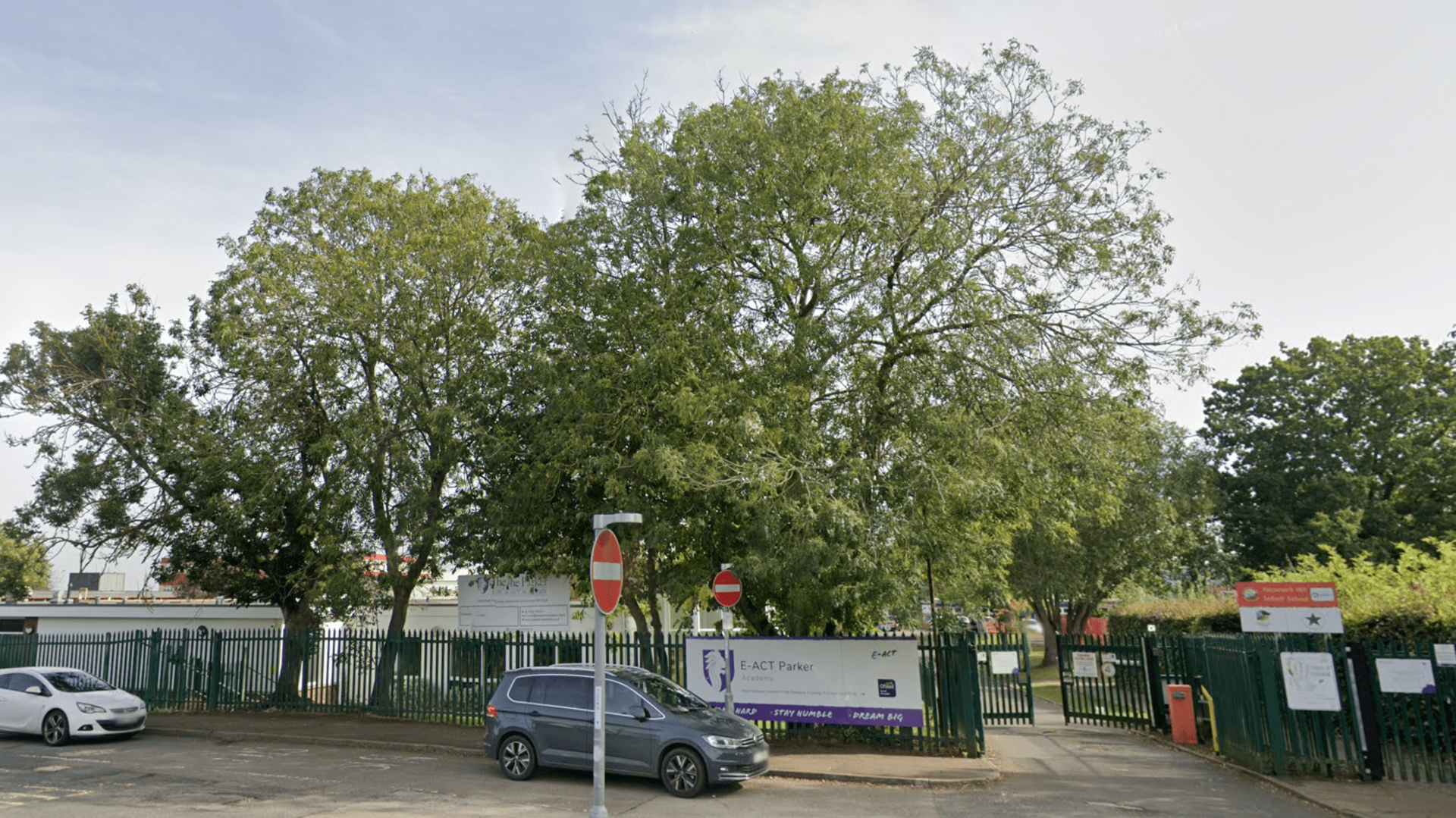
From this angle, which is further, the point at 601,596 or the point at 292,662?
the point at 292,662

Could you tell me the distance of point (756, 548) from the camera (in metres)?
14.4

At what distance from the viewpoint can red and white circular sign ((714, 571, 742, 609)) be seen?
47.9ft

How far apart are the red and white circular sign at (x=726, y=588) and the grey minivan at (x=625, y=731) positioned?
6.63 ft

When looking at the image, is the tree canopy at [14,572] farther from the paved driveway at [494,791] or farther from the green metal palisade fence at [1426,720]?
the green metal palisade fence at [1426,720]

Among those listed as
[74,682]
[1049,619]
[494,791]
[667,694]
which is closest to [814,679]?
[667,694]

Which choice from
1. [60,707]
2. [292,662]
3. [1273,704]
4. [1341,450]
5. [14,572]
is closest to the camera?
[1273,704]

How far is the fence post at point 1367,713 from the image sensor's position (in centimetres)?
1204

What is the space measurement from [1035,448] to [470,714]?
12.5m

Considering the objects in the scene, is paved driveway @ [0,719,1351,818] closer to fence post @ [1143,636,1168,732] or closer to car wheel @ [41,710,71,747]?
car wheel @ [41,710,71,747]

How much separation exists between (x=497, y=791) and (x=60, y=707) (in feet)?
32.7

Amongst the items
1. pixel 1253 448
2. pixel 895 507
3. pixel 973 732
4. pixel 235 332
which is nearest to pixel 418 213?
pixel 235 332

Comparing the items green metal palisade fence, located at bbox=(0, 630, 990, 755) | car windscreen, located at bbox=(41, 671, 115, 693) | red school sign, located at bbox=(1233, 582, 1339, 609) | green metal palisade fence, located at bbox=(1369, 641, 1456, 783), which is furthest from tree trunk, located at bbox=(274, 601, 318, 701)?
green metal palisade fence, located at bbox=(1369, 641, 1456, 783)

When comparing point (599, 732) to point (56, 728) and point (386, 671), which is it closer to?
point (386, 671)

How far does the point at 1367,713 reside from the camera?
1212cm
